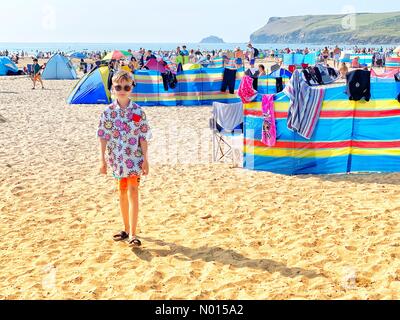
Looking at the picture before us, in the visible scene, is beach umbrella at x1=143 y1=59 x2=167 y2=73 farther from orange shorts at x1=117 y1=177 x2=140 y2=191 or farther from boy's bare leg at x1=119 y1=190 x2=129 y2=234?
orange shorts at x1=117 y1=177 x2=140 y2=191

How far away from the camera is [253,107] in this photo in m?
7.84

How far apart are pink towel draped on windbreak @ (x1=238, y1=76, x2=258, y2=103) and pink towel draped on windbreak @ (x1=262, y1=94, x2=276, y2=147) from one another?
29 centimetres

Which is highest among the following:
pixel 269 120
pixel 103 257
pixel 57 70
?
pixel 57 70

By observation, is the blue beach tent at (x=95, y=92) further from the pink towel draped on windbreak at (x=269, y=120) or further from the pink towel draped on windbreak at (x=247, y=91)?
the pink towel draped on windbreak at (x=269, y=120)

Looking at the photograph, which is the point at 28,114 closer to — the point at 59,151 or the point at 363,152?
the point at 59,151

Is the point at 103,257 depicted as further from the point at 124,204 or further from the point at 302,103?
the point at 302,103

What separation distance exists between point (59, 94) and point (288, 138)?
1551 centimetres

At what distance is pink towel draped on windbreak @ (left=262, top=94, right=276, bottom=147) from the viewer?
7539 mm

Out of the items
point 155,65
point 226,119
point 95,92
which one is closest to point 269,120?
point 226,119

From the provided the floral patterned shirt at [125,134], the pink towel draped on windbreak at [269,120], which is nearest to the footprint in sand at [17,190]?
the floral patterned shirt at [125,134]

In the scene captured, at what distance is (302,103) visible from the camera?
7.38 meters

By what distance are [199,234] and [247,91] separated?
10.8 ft

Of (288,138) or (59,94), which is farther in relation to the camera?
(59,94)
